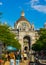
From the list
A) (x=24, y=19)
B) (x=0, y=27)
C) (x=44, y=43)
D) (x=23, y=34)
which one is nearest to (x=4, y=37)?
(x=0, y=27)

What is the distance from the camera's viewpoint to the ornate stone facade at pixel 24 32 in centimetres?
14775

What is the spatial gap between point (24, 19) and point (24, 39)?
10579mm

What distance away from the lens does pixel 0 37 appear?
76312mm

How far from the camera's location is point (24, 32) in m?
149

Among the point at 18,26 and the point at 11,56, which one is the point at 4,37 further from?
the point at 18,26

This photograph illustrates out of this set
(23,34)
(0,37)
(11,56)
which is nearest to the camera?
(11,56)

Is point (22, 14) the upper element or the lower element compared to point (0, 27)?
upper

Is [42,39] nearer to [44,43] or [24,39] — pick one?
[44,43]

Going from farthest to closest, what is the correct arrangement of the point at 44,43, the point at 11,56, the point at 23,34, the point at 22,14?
the point at 22,14 → the point at 23,34 → the point at 44,43 → the point at 11,56

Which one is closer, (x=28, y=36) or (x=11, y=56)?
(x=11, y=56)

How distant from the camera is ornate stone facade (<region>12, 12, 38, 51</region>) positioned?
485 feet

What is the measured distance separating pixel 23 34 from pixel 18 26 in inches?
283

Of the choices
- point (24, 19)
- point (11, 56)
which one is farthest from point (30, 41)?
point (11, 56)

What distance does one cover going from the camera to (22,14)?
15938 cm
